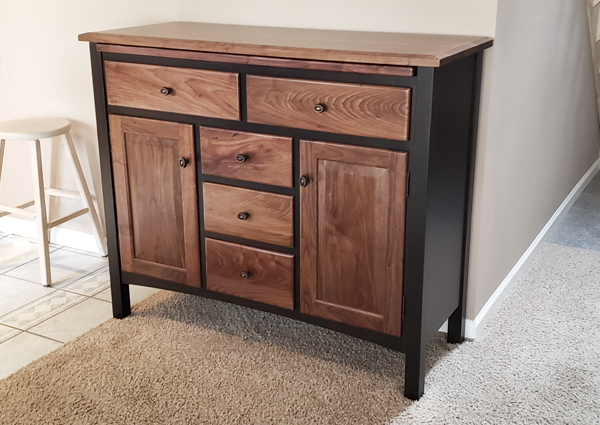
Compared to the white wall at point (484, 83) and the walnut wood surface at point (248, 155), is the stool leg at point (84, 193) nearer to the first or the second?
the white wall at point (484, 83)

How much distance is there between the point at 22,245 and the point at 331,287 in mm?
1631

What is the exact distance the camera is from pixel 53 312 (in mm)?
2297

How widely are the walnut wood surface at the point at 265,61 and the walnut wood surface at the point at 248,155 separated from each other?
7.5 inches

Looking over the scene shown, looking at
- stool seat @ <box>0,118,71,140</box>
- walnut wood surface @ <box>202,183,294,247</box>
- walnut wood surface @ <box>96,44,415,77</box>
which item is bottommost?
walnut wood surface @ <box>202,183,294,247</box>

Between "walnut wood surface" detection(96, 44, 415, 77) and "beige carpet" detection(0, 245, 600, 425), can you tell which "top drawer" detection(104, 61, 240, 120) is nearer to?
"walnut wood surface" detection(96, 44, 415, 77)

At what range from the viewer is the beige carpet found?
1720 millimetres

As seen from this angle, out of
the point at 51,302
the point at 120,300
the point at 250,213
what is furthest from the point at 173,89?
the point at 51,302

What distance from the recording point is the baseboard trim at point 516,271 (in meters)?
2.08

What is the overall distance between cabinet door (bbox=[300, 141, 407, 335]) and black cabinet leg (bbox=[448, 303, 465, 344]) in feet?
1.11

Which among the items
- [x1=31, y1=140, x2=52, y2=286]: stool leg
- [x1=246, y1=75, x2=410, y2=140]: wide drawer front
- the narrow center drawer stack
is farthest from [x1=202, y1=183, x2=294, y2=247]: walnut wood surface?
[x1=31, y1=140, x2=52, y2=286]: stool leg

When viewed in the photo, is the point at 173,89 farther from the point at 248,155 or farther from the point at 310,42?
the point at 310,42

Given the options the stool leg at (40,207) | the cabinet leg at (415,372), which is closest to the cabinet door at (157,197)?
the stool leg at (40,207)

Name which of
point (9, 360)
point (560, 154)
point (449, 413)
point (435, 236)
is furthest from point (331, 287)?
point (560, 154)

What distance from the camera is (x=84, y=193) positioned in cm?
262
